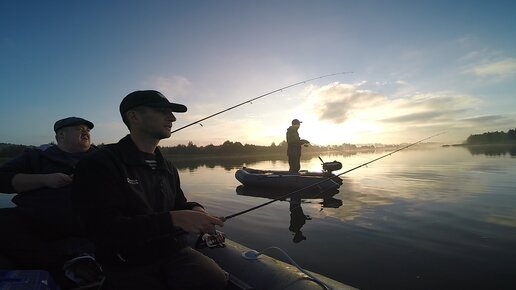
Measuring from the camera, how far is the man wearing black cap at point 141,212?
2.26 m

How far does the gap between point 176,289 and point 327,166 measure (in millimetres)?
12941

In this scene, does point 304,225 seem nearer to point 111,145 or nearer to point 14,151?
point 111,145

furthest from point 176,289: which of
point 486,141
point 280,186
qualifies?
point 486,141

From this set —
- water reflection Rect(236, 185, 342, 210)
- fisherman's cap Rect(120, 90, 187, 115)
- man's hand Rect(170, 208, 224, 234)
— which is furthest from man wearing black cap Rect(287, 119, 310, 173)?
man's hand Rect(170, 208, 224, 234)

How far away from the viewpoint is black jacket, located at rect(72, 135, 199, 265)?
2.23 metres

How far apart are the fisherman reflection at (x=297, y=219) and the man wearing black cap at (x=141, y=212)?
4807mm

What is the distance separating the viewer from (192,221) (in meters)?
2.43

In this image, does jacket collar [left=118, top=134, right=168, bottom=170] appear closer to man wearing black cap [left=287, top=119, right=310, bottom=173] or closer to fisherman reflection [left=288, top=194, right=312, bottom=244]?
fisherman reflection [left=288, top=194, right=312, bottom=244]

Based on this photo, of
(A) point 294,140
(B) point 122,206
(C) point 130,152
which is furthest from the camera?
(A) point 294,140

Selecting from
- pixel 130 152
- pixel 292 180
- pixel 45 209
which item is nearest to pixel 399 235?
pixel 130 152

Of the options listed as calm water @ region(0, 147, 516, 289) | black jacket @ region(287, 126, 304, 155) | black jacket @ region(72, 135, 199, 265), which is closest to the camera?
black jacket @ region(72, 135, 199, 265)

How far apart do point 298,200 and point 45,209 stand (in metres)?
10.4

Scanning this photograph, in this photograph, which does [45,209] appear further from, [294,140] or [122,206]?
[294,140]

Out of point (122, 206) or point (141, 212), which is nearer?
point (122, 206)
